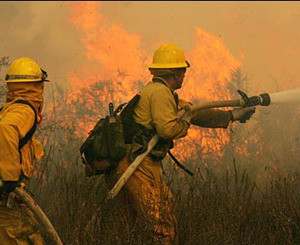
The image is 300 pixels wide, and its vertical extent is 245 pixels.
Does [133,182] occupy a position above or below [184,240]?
above

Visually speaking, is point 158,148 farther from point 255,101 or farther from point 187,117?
point 255,101

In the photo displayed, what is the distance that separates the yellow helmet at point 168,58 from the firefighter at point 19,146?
1104mm

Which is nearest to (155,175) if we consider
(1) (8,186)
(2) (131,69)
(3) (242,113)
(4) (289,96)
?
(3) (242,113)

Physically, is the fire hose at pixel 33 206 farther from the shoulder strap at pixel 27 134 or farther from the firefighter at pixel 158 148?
the firefighter at pixel 158 148

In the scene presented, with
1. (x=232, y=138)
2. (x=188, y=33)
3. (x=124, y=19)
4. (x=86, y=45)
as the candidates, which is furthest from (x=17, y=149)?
(x=124, y=19)

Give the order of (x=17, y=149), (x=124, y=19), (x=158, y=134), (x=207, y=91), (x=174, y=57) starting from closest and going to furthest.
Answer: (x=17, y=149)
(x=158, y=134)
(x=174, y=57)
(x=207, y=91)
(x=124, y=19)

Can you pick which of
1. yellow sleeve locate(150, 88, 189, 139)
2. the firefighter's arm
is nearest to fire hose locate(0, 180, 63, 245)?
yellow sleeve locate(150, 88, 189, 139)

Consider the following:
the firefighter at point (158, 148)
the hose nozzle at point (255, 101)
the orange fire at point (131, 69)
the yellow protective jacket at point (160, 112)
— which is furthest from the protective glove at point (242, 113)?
the orange fire at point (131, 69)

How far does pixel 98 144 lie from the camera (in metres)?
4.65

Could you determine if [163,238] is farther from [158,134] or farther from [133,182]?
[158,134]

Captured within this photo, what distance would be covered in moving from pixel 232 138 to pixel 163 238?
18.5 feet

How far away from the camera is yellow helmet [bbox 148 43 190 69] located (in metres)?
4.84

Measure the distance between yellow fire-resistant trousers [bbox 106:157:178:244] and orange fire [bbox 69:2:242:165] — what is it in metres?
4.19

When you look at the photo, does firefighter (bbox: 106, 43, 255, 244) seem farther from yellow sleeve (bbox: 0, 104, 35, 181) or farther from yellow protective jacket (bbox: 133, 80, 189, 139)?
yellow sleeve (bbox: 0, 104, 35, 181)
